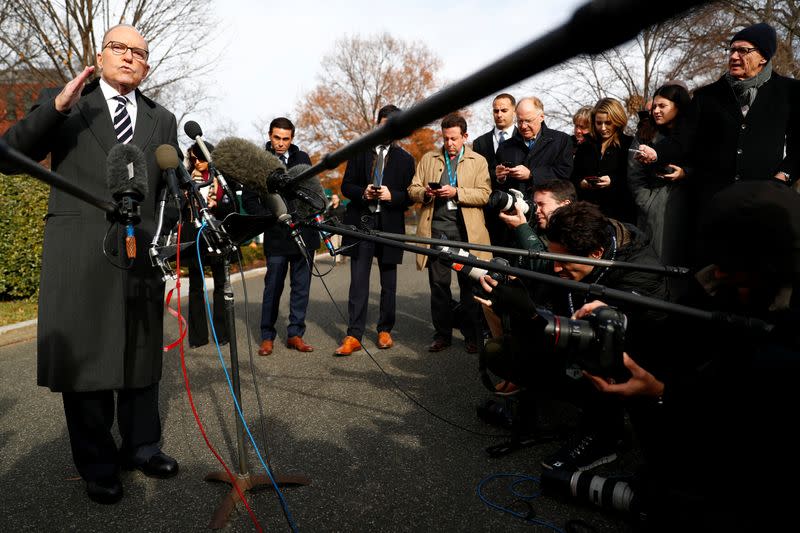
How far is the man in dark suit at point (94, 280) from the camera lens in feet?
9.03

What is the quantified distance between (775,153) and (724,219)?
3.01 metres

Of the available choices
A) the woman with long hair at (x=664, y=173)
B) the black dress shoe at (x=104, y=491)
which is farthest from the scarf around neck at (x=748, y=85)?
the black dress shoe at (x=104, y=491)

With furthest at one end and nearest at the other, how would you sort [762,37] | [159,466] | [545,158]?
[545,158], [762,37], [159,466]

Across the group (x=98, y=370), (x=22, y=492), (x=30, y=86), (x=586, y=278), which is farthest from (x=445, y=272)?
(x=30, y=86)

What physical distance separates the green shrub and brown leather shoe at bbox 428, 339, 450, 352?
234 inches

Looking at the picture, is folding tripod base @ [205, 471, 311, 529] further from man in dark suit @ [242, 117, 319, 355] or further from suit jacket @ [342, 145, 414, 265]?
suit jacket @ [342, 145, 414, 265]

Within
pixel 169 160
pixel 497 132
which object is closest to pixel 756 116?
pixel 497 132

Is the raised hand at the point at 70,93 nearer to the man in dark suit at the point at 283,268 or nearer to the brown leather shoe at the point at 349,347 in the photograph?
the man in dark suit at the point at 283,268

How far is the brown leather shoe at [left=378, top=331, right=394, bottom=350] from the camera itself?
18.2 feet

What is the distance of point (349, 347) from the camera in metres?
5.37

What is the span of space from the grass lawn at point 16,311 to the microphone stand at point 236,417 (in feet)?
18.3

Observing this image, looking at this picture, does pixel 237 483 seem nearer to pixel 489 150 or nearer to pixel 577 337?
pixel 577 337

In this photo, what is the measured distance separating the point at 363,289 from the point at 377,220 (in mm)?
700

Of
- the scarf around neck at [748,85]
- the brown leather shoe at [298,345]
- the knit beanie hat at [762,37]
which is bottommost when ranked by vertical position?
the brown leather shoe at [298,345]
